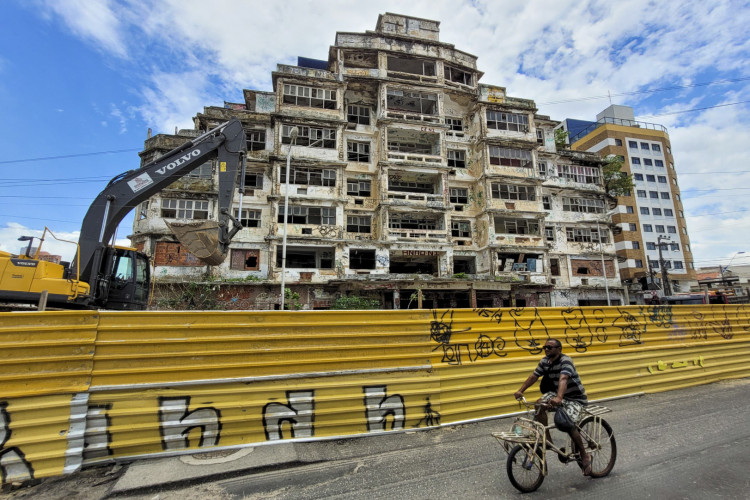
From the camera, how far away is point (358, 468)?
16.1 ft

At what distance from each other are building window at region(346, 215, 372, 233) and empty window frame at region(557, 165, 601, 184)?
61.6 feet

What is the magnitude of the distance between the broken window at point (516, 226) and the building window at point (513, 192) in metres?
1.80

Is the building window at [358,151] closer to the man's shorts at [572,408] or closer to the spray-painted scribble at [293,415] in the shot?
the spray-painted scribble at [293,415]

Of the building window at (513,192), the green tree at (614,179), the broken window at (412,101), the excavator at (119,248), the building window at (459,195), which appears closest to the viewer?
the excavator at (119,248)

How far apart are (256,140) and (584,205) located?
29.0 meters

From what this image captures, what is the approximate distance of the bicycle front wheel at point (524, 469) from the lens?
13.9 feet

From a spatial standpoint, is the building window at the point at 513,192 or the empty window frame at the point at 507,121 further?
the empty window frame at the point at 507,121

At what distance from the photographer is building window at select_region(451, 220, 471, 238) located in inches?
1179

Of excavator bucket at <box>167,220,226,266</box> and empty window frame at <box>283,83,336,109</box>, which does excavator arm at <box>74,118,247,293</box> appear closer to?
excavator bucket at <box>167,220,226,266</box>

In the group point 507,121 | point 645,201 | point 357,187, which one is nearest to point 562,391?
point 357,187

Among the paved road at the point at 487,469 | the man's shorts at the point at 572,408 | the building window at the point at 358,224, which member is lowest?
the paved road at the point at 487,469

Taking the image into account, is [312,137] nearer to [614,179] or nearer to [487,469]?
[487,469]

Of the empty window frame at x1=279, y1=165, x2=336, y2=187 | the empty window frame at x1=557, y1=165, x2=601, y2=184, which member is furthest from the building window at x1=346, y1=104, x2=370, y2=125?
the empty window frame at x1=557, y1=165, x2=601, y2=184

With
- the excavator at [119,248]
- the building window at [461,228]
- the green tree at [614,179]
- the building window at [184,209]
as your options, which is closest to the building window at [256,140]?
the building window at [184,209]
